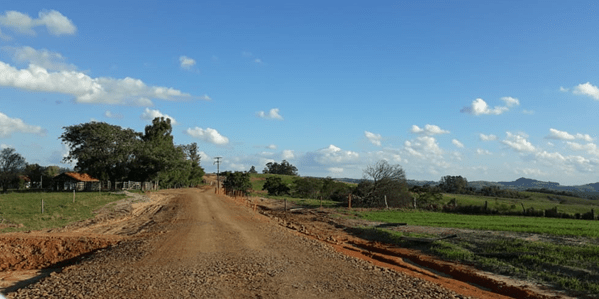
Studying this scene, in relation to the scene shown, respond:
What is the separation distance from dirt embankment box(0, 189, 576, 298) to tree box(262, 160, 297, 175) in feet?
461

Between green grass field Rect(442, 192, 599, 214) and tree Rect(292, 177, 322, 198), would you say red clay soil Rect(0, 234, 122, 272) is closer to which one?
green grass field Rect(442, 192, 599, 214)

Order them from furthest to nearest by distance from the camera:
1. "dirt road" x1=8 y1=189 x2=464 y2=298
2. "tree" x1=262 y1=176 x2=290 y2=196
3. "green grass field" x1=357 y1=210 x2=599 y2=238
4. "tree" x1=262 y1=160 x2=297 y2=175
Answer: "tree" x1=262 y1=160 x2=297 y2=175 → "tree" x1=262 y1=176 x2=290 y2=196 → "green grass field" x1=357 y1=210 x2=599 y2=238 → "dirt road" x1=8 y1=189 x2=464 y2=298

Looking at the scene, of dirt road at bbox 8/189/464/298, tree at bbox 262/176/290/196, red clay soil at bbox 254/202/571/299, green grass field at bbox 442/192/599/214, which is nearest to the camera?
dirt road at bbox 8/189/464/298

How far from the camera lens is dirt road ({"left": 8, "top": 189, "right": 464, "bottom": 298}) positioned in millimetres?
9617

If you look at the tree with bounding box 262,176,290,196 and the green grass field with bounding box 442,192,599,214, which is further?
the tree with bounding box 262,176,290,196

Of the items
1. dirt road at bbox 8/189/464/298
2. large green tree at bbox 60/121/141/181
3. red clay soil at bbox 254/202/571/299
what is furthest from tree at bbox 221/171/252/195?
dirt road at bbox 8/189/464/298

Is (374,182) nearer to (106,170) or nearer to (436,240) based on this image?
(436,240)

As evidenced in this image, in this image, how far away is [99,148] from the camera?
5881 cm

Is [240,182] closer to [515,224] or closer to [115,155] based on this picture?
[115,155]

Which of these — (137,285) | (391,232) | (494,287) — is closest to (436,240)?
(391,232)

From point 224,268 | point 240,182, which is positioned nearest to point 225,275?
point 224,268

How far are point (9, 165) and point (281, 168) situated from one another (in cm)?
9868

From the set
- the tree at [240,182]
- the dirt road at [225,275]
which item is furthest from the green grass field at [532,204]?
the tree at [240,182]

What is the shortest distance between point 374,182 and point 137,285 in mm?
35783
